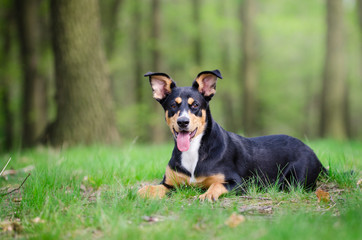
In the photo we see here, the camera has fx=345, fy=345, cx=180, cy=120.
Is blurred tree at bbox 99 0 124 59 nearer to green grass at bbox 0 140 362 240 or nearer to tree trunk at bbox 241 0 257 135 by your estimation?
tree trunk at bbox 241 0 257 135

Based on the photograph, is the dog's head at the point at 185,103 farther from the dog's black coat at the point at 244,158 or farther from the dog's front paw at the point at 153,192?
the dog's front paw at the point at 153,192

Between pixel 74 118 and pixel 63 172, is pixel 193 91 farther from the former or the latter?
pixel 74 118

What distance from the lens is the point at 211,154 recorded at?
4.39m

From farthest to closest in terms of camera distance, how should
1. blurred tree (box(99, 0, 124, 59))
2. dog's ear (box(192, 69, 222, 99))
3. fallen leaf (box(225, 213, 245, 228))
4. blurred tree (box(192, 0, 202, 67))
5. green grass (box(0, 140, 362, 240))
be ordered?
blurred tree (box(192, 0, 202, 67)) → blurred tree (box(99, 0, 124, 59)) → dog's ear (box(192, 69, 222, 99)) → fallen leaf (box(225, 213, 245, 228)) → green grass (box(0, 140, 362, 240))

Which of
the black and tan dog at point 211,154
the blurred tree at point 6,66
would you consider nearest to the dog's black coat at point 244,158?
the black and tan dog at point 211,154

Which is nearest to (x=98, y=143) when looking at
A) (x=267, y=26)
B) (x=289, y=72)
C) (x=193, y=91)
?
(x=193, y=91)

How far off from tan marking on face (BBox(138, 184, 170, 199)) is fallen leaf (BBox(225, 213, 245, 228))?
0.97 metres

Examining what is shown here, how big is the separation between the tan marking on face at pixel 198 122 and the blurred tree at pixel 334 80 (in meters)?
9.83

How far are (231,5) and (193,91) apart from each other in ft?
73.0

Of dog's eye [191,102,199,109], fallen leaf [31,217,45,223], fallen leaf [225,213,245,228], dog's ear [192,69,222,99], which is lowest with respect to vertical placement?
fallen leaf [225,213,245,228]

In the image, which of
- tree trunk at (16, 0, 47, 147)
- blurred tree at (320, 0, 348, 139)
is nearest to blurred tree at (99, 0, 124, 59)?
tree trunk at (16, 0, 47, 147)

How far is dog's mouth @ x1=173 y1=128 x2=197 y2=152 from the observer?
Result: 423cm

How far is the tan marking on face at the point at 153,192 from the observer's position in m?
3.88

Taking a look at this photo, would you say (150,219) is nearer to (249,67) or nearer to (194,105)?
(194,105)
